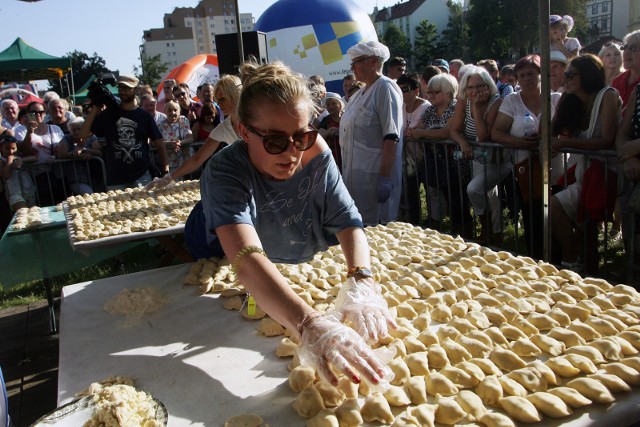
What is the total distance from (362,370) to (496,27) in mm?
40006

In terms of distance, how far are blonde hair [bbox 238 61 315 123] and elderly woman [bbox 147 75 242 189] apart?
3.52 ft

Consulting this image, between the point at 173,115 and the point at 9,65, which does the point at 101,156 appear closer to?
the point at 173,115

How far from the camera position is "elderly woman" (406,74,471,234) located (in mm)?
4547

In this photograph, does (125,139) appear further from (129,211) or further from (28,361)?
(28,361)

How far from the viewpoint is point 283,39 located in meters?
11.0

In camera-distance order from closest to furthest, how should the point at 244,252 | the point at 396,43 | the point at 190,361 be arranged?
1. the point at 244,252
2. the point at 190,361
3. the point at 396,43

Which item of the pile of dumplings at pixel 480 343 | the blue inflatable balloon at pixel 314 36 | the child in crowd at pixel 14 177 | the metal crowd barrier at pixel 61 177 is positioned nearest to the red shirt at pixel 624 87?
the pile of dumplings at pixel 480 343

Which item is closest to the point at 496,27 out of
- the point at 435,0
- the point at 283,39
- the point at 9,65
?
the point at 435,0

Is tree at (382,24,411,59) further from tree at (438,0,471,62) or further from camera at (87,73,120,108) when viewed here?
camera at (87,73,120,108)

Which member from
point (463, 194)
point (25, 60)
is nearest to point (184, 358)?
point (463, 194)

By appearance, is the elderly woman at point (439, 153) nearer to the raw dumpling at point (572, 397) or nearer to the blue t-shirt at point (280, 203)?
the blue t-shirt at point (280, 203)

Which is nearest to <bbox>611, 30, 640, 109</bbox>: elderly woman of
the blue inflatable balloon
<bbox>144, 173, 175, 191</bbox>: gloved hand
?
<bbox>144, 173, 175, 191</bbox>: gloved hand

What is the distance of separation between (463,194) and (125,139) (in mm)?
3228

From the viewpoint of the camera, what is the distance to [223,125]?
137 inches
